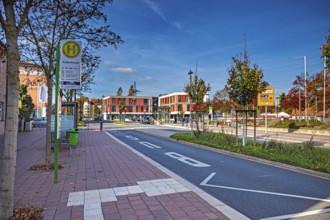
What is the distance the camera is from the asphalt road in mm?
4891

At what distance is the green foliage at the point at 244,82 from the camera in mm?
13672

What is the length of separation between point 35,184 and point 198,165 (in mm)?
5090

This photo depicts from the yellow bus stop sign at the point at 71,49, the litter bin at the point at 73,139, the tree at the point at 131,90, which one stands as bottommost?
the litter bin at the point at 73,139

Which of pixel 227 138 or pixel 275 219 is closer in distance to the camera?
pixel 275 219

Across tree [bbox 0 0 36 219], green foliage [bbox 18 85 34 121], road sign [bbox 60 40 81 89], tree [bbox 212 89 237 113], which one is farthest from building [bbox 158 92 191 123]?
tree [bbox 0 0 36 219]

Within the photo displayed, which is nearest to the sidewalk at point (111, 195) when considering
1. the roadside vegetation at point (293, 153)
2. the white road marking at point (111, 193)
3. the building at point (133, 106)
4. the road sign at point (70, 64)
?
the white road marking at point (111, 193)

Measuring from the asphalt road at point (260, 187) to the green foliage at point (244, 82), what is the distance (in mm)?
4968

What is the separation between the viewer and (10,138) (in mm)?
4062

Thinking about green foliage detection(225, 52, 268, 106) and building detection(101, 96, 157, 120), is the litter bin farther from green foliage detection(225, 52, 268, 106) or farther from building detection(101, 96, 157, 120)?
building detection(101, 96, 157, 120)

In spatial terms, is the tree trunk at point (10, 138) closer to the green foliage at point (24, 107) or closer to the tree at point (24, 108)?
the tree at point (24, 108)

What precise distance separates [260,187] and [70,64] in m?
5.52

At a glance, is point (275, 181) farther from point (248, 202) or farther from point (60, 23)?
point (60, 23)

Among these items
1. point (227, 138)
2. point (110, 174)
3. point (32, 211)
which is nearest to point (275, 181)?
point (110, 174)

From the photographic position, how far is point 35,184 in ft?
21.1
